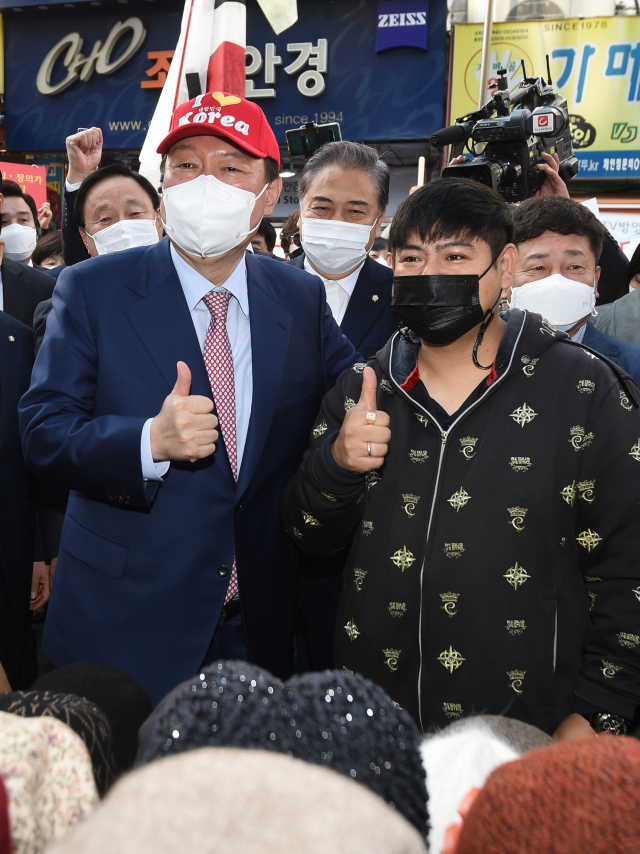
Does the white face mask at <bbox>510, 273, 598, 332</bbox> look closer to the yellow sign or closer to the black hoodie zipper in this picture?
the black hoodie zipper

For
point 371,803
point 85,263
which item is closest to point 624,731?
point 371,803

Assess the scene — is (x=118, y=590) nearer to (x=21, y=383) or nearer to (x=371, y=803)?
(x=21, y=383)

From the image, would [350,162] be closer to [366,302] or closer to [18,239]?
[366,302]

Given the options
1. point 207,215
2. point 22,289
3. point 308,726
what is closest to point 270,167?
point 207,215

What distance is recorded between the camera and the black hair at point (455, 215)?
1644 mm

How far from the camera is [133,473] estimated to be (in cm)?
150

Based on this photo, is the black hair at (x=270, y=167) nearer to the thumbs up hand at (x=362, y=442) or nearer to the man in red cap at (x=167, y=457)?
the man in red cap at (x=167, y=457)

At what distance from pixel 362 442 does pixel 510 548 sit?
36 centimetres

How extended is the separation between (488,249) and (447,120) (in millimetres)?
7921

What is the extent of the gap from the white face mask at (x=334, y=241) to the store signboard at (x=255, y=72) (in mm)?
6542

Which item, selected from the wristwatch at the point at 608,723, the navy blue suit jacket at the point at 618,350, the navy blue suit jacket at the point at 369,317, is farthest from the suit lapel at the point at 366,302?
the wristwatch at the point at 608,723

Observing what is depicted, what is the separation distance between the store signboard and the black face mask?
25.5 feet

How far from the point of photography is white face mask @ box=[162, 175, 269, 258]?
6.13ft

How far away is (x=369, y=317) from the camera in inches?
110
